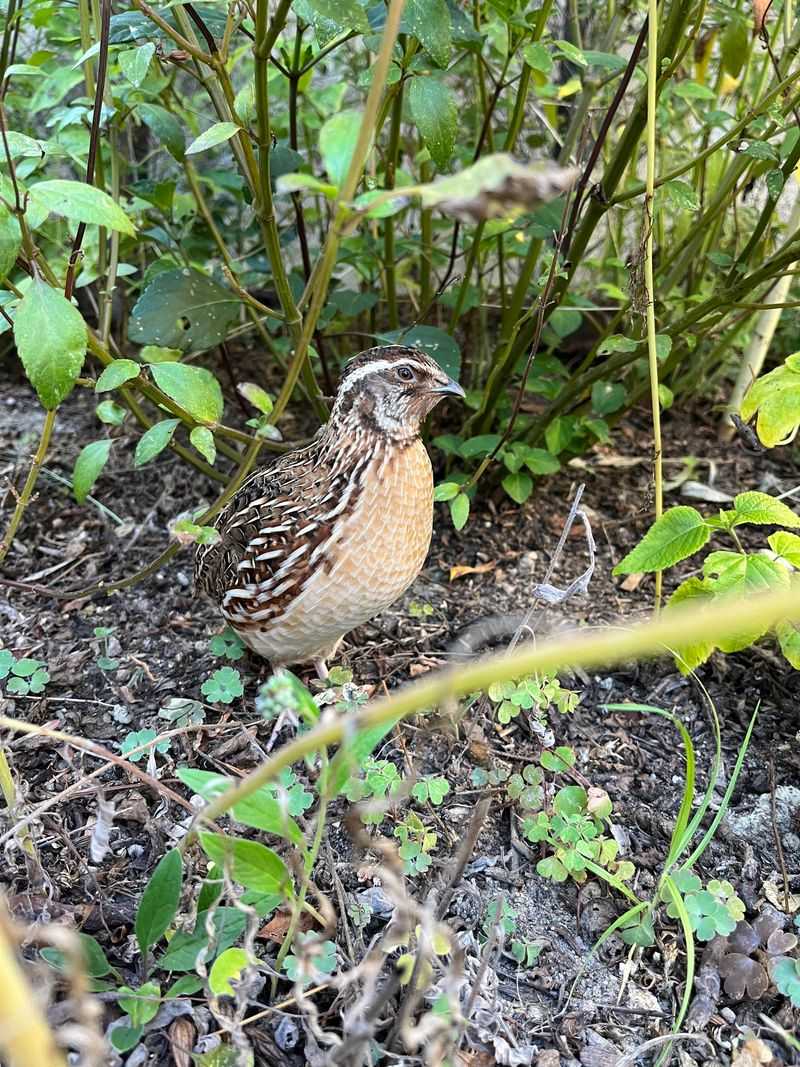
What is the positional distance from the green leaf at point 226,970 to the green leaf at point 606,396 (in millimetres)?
2279

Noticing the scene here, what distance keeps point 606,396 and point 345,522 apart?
4.14ft


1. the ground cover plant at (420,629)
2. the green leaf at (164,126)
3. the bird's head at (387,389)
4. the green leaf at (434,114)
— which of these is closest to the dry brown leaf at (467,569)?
the ground cover plant at (420,629)

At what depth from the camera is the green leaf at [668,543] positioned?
2.36 m

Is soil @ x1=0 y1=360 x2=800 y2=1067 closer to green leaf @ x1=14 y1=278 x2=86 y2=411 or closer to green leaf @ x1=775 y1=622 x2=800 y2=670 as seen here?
green leaf @ x1=775 y1=622 x2=800 y2=670

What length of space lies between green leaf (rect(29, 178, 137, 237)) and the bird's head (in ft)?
3.03

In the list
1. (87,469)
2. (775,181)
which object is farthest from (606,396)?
(87,469)

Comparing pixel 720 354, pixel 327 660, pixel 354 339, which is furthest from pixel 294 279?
pixel 720 354

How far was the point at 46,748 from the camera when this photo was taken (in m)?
2.59

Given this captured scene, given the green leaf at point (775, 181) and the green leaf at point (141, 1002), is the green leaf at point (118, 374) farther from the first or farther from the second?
the green leaf at point (775, 181)

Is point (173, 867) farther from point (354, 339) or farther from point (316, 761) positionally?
point (354, 339)

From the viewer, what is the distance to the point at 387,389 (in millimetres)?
2613

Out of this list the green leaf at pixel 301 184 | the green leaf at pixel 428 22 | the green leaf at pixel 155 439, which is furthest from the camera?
the green leaf at pixel 155 439

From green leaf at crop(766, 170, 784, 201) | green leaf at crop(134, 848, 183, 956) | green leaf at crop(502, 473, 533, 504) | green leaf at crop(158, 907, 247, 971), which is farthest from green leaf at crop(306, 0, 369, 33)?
green leaf at crop(158, 907, 247, 971)

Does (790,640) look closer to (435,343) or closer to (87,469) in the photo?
(435,343)
